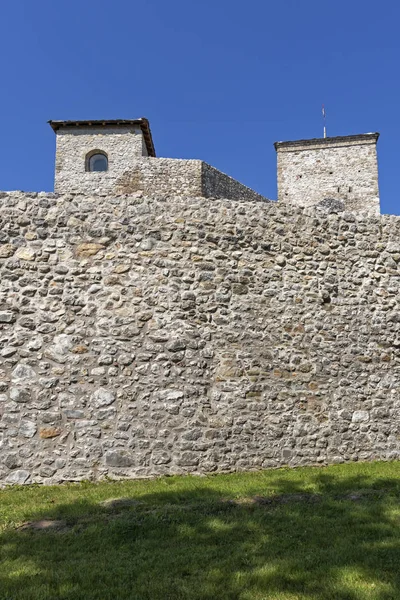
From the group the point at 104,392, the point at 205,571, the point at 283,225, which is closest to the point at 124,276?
the point at 104,392

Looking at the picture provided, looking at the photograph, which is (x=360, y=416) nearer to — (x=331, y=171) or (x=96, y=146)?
(x=96, y=146)

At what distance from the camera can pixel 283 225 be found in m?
8.56

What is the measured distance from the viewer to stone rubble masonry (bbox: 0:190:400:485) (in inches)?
Result: 288

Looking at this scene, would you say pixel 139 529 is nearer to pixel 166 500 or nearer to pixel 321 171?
pixel 166 500

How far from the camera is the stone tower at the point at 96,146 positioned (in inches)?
1142

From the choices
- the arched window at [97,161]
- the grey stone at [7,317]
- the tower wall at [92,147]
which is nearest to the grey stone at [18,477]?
the grey stone at [7,317]

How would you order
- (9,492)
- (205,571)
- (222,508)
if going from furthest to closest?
1. (9,492)
2. (222,508)
3. (205,571)

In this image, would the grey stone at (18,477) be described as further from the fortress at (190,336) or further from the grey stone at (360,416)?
the grey stone at (360,416)

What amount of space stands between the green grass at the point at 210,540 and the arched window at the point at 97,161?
24991mm

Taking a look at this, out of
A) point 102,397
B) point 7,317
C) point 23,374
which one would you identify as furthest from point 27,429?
point 7,317

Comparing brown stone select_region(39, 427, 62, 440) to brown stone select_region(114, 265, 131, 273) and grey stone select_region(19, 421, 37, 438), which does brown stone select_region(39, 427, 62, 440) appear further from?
brown stone select_region(114, 265, 131, 273)

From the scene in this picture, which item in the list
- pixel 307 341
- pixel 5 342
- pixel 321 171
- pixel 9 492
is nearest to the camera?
pixel 9 492

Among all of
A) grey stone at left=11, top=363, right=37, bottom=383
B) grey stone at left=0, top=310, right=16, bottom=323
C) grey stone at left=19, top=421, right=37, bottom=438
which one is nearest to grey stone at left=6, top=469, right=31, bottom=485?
grey stone at left=19, top=421, right=37, bottom=438

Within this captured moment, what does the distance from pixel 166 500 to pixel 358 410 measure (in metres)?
3.61
